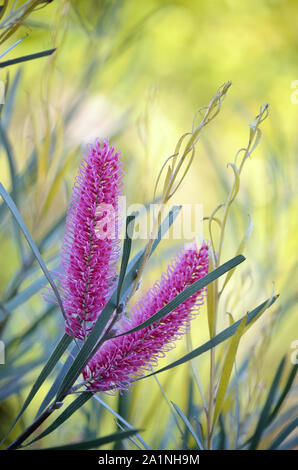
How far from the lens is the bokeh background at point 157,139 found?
285 mm

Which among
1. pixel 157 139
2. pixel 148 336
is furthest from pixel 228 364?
pixel 157 139

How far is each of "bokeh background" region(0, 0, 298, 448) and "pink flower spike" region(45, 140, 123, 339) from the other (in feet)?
0.27

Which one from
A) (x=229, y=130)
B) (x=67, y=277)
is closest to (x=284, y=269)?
(x=229, y=130)

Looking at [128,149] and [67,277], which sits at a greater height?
[128,149]

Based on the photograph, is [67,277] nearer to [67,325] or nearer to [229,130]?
[67,325]

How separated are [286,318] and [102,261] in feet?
0.85

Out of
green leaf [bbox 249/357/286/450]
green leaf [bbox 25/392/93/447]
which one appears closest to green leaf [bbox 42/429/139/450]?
green leaf [bbox 25/392/93/447]

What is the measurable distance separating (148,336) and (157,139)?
12.7 inches

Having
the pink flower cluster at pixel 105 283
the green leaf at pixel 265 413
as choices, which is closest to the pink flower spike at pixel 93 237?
the pink flower cluster at pixel 105 283

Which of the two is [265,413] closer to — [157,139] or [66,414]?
[66,414]

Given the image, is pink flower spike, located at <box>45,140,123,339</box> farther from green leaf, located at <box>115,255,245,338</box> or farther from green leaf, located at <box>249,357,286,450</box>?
green leaf, located at <box>249,357,286,450</box>

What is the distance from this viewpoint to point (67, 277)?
0.16 m

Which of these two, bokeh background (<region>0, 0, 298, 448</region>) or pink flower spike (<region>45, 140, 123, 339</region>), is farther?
bokeh background (<region>0, 0, 298, 448</region>)

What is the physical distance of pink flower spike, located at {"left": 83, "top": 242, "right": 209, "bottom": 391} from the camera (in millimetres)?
158
